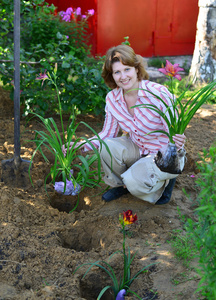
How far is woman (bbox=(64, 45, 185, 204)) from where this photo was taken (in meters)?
3.06

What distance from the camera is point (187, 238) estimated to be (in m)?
2.59

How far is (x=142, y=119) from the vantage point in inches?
123

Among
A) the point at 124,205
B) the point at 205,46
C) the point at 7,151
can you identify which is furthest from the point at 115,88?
the point at 205,46

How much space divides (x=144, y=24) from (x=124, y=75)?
15.8ft

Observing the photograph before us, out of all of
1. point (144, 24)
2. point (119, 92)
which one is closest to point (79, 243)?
point (119, 92)

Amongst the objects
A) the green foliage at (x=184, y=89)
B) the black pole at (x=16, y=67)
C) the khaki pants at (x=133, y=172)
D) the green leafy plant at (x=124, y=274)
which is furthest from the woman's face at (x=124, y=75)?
the green foliage at (x=184, y=89)

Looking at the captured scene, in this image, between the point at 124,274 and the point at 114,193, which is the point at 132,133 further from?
the point at 124,274

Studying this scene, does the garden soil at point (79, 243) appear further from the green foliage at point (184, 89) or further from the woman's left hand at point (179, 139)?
the green foliage at point (184, 89)

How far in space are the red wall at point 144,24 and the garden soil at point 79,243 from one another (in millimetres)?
3784

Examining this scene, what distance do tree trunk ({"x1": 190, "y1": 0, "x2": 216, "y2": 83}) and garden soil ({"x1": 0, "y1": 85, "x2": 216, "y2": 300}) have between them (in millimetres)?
2634

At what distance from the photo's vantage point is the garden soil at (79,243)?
2363 millimetres

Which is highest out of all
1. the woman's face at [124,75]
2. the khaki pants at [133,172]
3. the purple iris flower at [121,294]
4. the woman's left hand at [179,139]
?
the woman's face at [124,75]

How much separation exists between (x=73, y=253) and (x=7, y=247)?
445mm

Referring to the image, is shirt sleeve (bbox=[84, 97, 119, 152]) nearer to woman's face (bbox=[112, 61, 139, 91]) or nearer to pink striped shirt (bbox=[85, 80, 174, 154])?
pink striped shirt (bbox=[85, 80, 174, 154])
